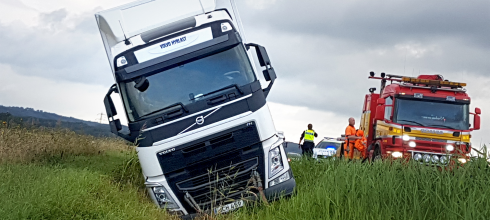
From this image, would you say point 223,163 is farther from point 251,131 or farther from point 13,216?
point 13,216

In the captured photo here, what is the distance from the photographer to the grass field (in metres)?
6.20

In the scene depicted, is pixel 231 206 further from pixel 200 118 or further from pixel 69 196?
pixel 69 196

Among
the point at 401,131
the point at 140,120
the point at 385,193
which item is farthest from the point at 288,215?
the point at 401,131

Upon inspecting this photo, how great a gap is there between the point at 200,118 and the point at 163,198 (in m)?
1.48

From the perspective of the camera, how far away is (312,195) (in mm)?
7523

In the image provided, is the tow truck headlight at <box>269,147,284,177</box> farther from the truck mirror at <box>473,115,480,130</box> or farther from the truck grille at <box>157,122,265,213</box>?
the truck mirror at <box>473,115,480,130</box>

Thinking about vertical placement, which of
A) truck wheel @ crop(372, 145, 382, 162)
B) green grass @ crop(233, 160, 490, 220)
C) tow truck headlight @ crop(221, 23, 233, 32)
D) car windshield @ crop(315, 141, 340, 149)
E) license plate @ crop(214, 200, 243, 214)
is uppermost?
tow truck headlight @ crop(221, 23, 233, 32)

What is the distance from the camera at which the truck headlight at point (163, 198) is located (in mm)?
8664


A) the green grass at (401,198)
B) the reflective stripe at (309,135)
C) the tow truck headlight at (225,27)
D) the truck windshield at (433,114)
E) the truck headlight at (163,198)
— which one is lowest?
the reflective stripe at (309,135)

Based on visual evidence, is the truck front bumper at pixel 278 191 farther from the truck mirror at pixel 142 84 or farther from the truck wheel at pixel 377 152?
the truck wheel at pixel 377 152

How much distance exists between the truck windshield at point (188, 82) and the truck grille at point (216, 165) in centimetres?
74

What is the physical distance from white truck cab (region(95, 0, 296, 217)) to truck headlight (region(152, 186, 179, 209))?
0.05 ft

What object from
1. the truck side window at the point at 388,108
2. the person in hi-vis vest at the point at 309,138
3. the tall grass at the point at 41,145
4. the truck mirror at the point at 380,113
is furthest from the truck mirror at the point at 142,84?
the person in hi-vis vest at the point at 309,138

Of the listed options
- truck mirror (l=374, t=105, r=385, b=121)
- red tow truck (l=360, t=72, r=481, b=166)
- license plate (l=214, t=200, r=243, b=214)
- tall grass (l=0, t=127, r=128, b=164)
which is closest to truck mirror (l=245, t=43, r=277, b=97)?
license plate (l=214, t=200, r=243, b=214)
